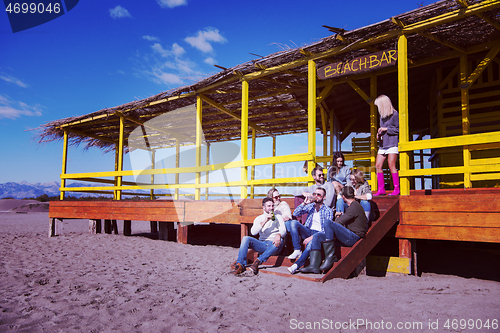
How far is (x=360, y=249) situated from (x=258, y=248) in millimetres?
1685

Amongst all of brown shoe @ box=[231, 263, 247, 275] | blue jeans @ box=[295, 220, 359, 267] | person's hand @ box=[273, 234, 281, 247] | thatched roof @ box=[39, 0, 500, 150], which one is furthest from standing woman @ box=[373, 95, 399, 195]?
brown shoe @ box=[231, 263, 247, 275]

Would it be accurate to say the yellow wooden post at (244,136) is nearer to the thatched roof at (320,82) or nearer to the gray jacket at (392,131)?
the thatched roof at (320,82)

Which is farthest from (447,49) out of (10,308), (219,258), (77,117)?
(77,117)

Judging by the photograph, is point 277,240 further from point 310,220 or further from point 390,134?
point 390,134

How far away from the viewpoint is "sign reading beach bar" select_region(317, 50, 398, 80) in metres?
5.59

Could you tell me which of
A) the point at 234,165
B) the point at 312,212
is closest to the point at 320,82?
the point at 234,165

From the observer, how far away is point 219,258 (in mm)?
6602

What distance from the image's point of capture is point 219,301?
12.1 feet

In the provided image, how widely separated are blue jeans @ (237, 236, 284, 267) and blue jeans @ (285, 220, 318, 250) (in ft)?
1.11

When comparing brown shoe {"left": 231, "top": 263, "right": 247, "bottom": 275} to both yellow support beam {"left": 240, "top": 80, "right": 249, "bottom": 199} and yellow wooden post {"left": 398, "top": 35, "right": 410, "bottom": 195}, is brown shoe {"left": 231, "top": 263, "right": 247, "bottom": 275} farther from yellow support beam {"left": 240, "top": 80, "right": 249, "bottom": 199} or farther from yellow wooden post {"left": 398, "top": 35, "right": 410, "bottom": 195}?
yellow wooden post {"left": 398, "top": 35, "right": 410, "bottom": 195}

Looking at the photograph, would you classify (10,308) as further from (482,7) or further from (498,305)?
(482,7)

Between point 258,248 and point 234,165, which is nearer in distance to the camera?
point 258,248

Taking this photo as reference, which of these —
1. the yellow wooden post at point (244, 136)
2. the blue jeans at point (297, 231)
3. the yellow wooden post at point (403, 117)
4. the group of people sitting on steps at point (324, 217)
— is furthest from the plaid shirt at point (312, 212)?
the yellow wooden post at point (244, 136)

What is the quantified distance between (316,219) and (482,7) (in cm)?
421
